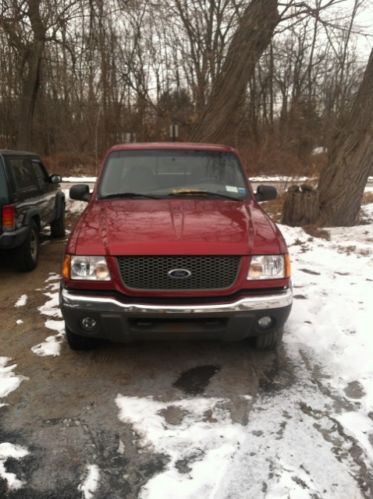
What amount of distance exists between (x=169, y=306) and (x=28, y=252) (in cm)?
369

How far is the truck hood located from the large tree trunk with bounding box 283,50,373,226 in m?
5.26

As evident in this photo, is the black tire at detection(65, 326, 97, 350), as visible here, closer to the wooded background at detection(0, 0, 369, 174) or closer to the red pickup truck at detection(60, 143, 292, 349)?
the red pickup truck at detection(60, 143, 292, 349)

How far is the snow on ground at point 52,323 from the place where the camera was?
13.1 feet

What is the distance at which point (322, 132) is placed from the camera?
31.6 m

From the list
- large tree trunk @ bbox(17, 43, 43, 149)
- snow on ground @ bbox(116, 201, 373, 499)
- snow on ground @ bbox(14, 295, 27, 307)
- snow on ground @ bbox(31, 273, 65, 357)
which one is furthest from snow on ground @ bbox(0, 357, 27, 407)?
large tree trunk @ bbox(17, 43, 43, 149)

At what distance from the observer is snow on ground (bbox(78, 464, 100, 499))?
2.36 metres

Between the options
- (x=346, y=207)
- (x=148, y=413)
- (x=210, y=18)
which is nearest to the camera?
(x=148, y=413)

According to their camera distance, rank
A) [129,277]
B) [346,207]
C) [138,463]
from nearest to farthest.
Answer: [138,463]
[129,277]
[346,207]

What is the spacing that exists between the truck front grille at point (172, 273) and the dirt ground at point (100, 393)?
30.9 inches

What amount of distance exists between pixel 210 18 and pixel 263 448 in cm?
1745

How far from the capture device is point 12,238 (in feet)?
18.4

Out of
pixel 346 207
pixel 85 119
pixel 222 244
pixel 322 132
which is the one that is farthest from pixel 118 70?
pixel 222 244

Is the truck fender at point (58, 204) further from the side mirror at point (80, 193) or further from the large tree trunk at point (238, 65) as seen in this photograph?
the large tree trunk at point (238, 65)

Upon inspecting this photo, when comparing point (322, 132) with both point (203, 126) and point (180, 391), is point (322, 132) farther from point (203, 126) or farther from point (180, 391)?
point (180, 391)
